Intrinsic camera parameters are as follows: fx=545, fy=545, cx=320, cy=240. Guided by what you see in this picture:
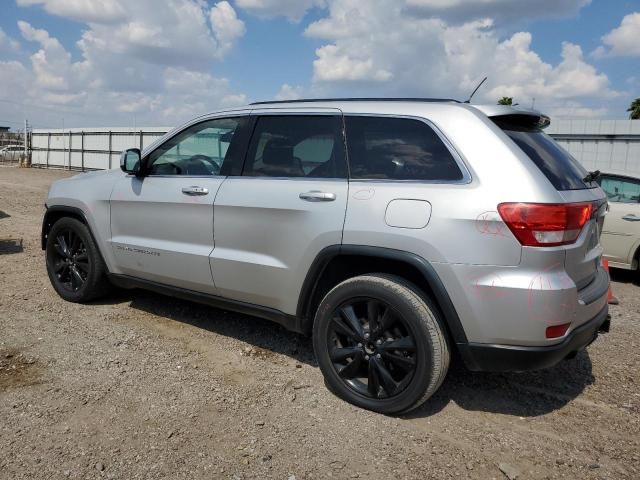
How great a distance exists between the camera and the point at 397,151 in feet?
10.6

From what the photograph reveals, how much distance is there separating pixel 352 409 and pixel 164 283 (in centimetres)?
187

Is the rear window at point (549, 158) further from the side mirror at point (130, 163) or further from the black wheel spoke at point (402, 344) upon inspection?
the side mirror at point (130, 163)

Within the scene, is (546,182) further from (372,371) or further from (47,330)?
(47,330)

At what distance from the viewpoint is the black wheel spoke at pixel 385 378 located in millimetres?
3158

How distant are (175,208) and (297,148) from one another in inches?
43.3

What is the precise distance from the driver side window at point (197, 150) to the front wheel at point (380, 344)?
1.45m

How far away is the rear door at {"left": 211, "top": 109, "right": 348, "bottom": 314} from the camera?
132 inches

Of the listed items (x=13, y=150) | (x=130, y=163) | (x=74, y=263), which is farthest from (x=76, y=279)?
(x=13, y=150)

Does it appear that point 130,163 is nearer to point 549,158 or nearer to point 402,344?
point 402,344

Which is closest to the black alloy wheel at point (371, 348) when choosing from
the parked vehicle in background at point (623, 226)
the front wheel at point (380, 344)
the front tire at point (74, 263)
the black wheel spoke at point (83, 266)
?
the front wheel at point (380, 344)

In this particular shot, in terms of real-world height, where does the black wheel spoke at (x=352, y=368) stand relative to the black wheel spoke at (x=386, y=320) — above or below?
below

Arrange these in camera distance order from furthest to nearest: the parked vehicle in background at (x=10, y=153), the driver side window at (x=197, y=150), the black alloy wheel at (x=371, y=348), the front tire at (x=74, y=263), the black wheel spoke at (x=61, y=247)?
1. the parked vehicle in background at (x=10, y=153)
2. the black wheel spoke at (x=61, y=247)
3. the front tire at (x=74, y=263)
4. the driver side window at (x=197, y=150)
5. the black alloy wheel at (x=371, y=348)

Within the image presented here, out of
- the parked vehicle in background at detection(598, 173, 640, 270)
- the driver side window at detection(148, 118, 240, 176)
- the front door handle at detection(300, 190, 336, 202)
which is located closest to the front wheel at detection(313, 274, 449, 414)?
the front door handle at detection(300, 190, 336, 202)

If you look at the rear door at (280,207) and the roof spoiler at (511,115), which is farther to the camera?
the rear door at (280,207)
